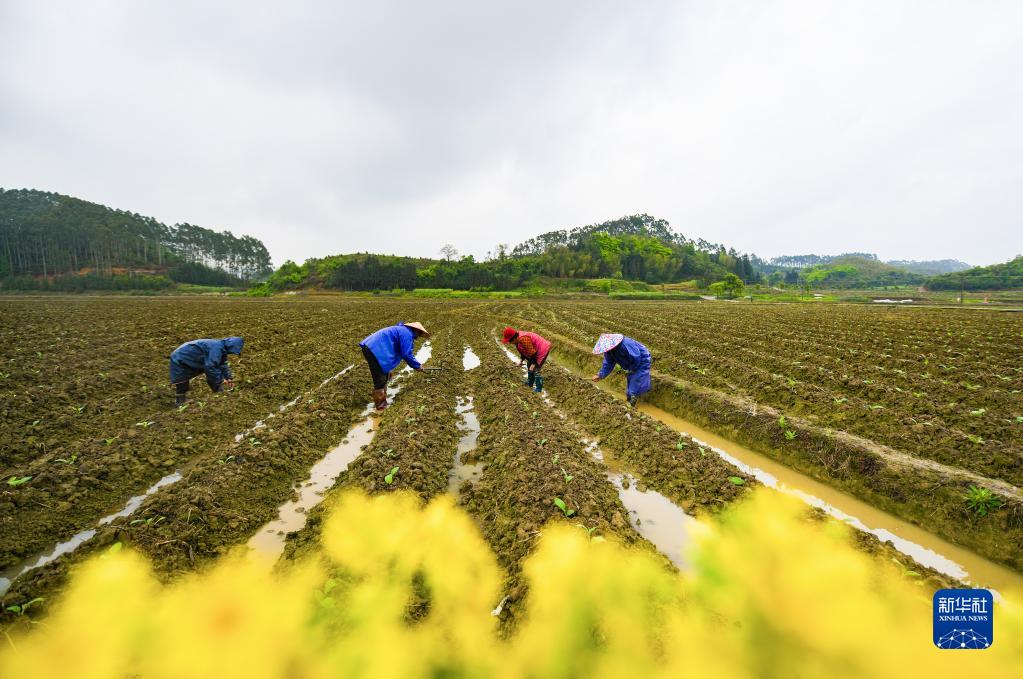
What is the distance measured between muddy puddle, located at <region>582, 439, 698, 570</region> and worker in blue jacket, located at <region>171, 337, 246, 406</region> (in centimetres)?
786

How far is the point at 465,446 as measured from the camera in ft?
22.2

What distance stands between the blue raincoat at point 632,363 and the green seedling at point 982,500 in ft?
15.7

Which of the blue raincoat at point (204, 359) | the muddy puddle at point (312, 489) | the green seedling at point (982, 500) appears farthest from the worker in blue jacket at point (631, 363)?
the blue raincoat at point (204, 359)

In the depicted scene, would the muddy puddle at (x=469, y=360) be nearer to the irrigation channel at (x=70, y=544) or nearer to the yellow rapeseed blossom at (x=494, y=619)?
the irrigation channel at (x=70, y=544)

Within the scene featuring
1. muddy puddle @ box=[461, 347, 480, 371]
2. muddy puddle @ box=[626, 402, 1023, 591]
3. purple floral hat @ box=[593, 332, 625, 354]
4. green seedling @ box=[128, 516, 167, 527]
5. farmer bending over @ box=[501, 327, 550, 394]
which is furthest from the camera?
muddy puddle @ box=[461, 347, 480, 371]

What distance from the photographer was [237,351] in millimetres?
8219

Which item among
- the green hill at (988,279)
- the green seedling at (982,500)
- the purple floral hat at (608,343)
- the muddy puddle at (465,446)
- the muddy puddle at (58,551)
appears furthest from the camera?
the green hill at (988,279)

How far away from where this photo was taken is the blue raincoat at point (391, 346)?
809 centimetres

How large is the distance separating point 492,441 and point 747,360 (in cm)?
957

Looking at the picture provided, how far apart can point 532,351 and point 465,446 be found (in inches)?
117

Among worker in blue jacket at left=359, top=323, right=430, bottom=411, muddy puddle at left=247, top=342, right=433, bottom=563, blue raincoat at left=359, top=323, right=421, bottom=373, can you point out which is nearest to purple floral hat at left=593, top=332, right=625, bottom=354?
worker in blue jacket at left=359, top=323, right=430, bottom=411

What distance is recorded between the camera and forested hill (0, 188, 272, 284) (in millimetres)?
75062

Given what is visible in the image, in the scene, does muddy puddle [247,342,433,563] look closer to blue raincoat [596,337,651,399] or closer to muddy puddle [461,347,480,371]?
muddy puddle [461,347,480,371]

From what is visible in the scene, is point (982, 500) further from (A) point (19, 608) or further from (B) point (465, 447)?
(A) point (19, 608)
